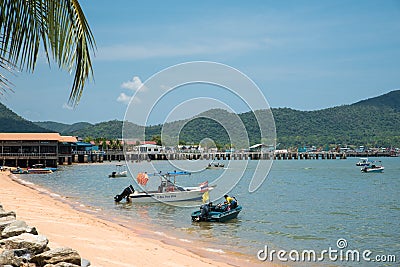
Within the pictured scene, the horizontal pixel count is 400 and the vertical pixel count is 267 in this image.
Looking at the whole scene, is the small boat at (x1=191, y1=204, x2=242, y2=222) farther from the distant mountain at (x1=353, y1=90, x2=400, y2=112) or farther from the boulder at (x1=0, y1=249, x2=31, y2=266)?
the distant mountain at (x1=353, y1=90, x2=400, y2=112)

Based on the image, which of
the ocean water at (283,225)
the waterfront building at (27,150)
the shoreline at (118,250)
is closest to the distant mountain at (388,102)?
the waterfront building at (27,150)

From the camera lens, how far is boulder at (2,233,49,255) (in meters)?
6.93

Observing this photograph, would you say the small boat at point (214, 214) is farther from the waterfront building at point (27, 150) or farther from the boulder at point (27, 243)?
the waterfront building at point (27, 150)

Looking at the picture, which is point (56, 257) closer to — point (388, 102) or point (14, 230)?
point (14, 230)

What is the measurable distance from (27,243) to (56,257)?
0.60 metres

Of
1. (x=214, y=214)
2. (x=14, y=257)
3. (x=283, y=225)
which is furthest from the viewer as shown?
(x=283, y=225)

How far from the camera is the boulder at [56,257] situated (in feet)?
22.0

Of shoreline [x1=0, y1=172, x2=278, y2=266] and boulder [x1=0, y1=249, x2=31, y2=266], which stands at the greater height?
boulder [x1=0, y1=249, x2=31, y2=266]

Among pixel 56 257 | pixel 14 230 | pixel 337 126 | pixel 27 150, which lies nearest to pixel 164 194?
pixel 14 230

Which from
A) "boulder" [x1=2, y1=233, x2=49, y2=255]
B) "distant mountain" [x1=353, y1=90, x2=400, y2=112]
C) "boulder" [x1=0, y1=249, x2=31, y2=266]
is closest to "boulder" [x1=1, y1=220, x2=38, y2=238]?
"boulder" [x1=2, y1=233, x2=49, y2=255]

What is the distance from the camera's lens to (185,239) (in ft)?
51.6

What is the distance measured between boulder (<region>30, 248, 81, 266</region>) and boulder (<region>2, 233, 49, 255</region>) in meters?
0.21

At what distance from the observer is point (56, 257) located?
677 cm

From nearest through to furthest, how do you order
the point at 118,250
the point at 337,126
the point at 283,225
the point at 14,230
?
the point at 14,230 < the point at 118,250 < the point at 283,225 < the point at 337,126
